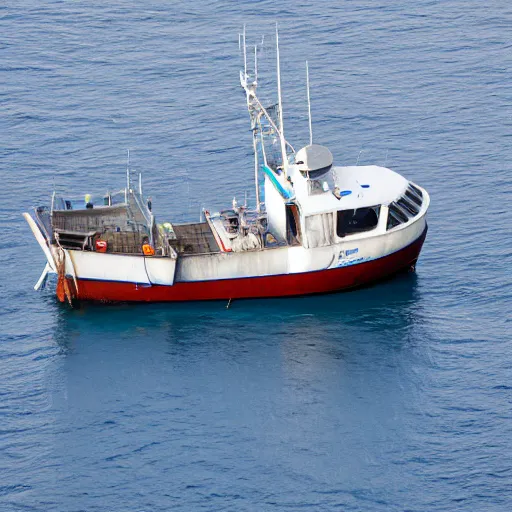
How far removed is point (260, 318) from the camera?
61125 millimetres

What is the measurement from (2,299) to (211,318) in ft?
37.6

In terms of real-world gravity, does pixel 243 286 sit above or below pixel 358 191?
below

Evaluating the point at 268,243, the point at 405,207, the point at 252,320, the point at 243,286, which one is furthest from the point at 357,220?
the point at 252,320

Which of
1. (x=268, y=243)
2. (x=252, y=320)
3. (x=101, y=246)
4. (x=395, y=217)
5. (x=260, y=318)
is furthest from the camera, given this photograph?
(x=268, y=243)

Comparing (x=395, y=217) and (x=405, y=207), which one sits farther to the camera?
(x=405, y=207)

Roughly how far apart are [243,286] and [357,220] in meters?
6.98

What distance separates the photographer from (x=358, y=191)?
62.1 m

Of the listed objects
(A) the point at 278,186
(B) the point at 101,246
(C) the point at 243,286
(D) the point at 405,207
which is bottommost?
(C) the point at 243,286

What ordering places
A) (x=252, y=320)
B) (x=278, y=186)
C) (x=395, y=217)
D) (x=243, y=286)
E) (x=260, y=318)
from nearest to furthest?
(x=252, y=320)
(x=260, y=318)
(x=395, y=217)
(x=243, y=286)
(x=278, y=186)

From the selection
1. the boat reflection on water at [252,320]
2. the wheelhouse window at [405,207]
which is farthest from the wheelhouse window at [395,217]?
the boat reflection on water at [252,320]

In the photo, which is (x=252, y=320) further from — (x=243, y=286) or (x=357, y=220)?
(x=357, y=220)

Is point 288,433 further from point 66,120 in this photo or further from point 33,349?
point 66,120

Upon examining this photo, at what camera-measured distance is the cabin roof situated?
60562mm

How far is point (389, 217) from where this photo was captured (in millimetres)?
61625
